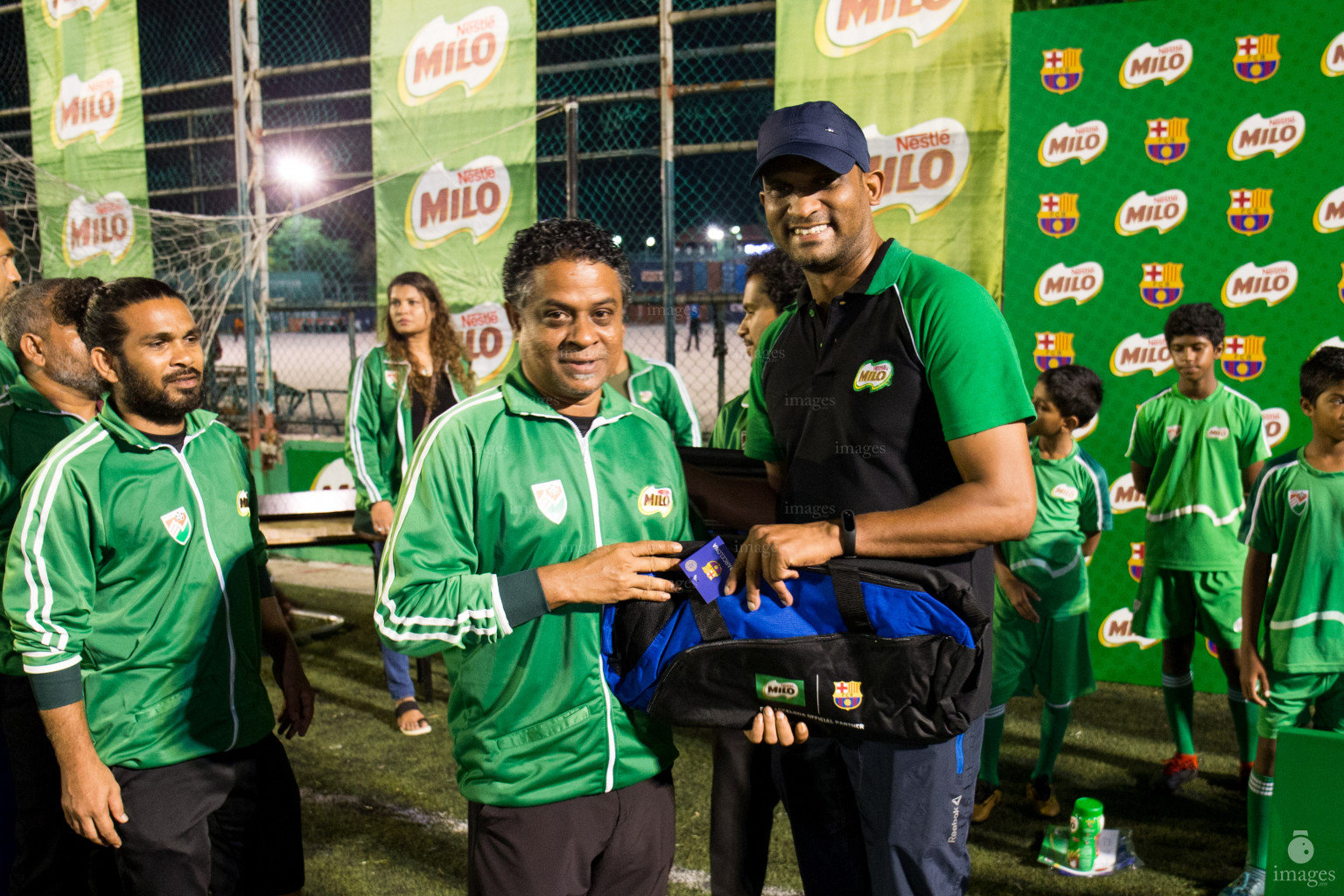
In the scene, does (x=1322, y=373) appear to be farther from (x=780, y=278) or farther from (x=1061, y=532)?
(x=780, y=278)

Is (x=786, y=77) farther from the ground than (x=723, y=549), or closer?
farther from the ground

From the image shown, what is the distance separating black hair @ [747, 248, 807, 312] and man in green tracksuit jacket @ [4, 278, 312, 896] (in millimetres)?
1911

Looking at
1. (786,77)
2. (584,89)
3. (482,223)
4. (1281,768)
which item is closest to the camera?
(1281,768)

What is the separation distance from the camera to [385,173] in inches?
297

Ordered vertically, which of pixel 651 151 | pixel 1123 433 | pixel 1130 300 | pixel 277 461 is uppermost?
pixel 651 151

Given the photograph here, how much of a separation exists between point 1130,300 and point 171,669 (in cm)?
525

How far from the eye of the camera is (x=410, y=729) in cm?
503

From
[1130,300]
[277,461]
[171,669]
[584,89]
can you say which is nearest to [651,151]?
[1130,300]

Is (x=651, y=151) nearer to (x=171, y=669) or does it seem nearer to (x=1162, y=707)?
(x=1162, y=707)

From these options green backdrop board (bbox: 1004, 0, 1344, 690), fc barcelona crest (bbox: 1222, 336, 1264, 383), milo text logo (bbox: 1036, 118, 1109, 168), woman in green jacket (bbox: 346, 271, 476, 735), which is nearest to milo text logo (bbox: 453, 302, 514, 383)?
woman in green jacket (bbox: 346, 271, 476, 735)

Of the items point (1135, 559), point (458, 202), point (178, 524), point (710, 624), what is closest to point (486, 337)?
point (458, 202)

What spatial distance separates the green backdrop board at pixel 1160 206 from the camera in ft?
17.4

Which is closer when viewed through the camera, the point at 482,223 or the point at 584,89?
the point at 482,223

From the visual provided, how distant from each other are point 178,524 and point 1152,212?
5.27 metres
